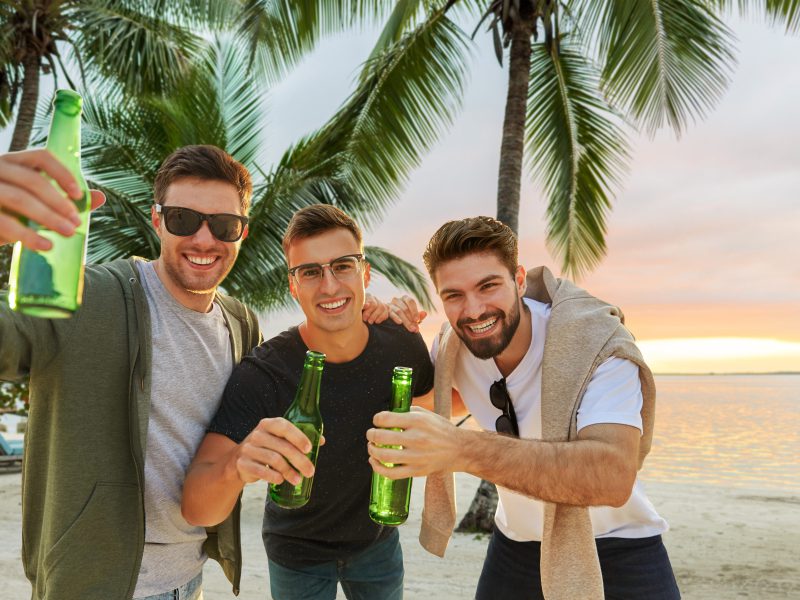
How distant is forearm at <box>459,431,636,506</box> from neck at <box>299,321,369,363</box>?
92 cm

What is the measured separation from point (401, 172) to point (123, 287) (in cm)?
768

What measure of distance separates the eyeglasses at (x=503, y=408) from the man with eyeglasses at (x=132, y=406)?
107 centimetres

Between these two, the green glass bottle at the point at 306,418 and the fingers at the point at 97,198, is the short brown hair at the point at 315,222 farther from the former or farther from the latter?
the fingers at the point at 97,198

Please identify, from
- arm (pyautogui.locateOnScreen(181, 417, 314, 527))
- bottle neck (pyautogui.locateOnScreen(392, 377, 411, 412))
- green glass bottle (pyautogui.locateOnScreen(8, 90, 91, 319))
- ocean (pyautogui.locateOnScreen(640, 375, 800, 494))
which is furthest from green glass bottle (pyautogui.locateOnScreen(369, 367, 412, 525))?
ocean (pyautogui.locateOnScreen(640, 375, 800, 494))

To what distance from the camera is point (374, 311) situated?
2.99 metres

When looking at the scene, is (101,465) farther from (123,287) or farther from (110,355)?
(123,287)

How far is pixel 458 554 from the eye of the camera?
8016 mm

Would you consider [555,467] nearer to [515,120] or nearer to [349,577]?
[349,577]

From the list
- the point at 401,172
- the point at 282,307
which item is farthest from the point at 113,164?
the point at 401,172

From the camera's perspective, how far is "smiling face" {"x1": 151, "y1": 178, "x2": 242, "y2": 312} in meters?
2.39

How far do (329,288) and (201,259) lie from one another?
0.52 meters

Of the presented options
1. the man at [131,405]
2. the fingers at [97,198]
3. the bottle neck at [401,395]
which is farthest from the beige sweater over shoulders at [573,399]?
the fingers at [97,198]

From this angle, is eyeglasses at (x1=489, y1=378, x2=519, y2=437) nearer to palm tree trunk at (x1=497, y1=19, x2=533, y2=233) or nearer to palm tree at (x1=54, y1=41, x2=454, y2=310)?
palm tree trunk at (x1=497, y1=19, x2=533, y2=233)

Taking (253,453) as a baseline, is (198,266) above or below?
above
